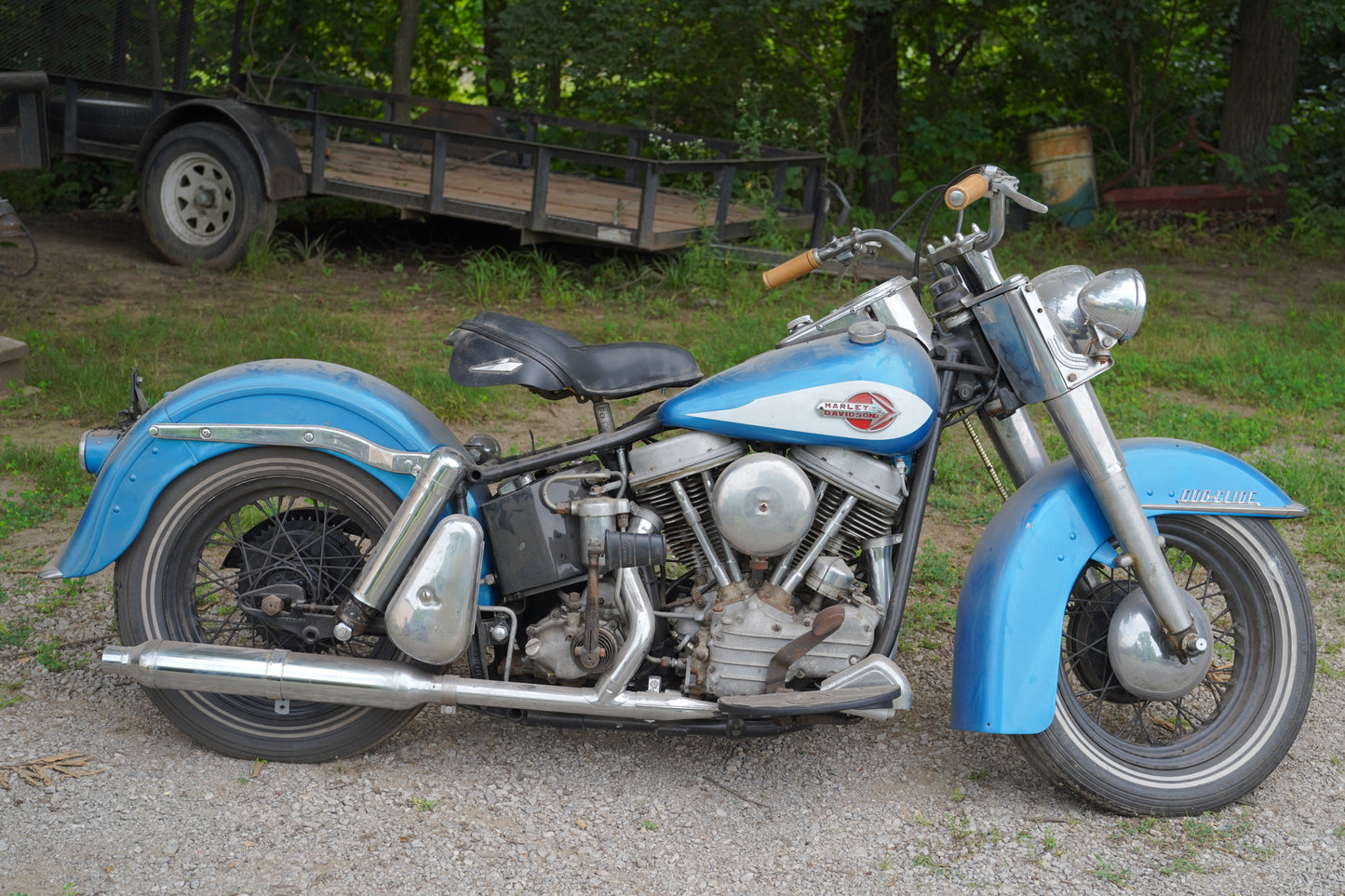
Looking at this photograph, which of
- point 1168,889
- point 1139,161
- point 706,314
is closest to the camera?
point 1168,889

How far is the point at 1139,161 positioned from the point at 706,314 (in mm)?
5519

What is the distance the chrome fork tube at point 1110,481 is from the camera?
271cm

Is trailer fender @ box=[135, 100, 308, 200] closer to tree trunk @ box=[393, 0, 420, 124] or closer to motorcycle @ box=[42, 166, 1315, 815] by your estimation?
tree trunk @ box=[393, 0, 420, 124]

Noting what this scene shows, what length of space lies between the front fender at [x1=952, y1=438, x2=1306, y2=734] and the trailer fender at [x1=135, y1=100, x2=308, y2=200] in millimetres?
6084

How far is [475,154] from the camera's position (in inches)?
370

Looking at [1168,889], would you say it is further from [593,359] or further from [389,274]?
[389,274]

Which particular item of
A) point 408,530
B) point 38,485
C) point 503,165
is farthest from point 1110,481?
point 503,165

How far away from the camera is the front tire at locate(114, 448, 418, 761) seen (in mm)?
2924

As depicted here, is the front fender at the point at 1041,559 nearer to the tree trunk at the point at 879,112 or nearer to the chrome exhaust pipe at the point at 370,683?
the chrome exhaust pipe at the point at 370,683

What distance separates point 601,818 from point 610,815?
24 millimetres

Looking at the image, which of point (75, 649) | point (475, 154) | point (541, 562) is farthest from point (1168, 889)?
point (475, 154)

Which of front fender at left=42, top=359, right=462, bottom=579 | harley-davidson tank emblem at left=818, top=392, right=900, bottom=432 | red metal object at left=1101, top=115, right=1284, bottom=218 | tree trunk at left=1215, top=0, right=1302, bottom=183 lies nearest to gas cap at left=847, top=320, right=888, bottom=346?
harley-davidson tank emblem at left=818, top=392, right=900, bottom=432

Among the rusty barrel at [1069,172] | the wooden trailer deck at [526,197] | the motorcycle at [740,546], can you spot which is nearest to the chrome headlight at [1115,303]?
the motorcycle at [740,546]

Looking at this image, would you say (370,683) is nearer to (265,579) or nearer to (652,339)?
(265,579)
